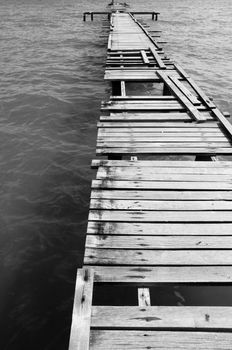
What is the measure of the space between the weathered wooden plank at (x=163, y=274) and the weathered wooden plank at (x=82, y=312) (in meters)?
0.15

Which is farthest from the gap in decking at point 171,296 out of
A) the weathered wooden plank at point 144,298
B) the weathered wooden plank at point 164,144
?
the weathered wooden plank at point 164,144

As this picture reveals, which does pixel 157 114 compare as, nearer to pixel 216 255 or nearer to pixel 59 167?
pixel 59 167

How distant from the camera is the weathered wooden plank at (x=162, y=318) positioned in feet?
10.0

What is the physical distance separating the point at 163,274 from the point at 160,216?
3.55ft

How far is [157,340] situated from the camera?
2951mm

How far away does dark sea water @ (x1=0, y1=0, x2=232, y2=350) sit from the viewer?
4.68 metres

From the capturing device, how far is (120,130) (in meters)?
6.93

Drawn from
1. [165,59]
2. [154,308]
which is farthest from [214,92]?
[154,308]

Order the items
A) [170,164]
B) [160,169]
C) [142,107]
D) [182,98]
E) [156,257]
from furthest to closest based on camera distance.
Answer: [182,98] → [142,107] → [170,164] → [160,169] → [156,257]

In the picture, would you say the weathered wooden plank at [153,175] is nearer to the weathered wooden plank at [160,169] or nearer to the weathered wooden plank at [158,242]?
the weathered wooden plank at [160,169]

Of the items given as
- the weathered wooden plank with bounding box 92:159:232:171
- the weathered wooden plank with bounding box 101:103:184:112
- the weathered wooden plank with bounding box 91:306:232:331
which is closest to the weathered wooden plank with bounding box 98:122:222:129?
the weathered wooden plank with bounding box 101:103:184:112

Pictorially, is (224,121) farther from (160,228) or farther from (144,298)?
(144,298)

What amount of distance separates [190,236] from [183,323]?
134 centimetres

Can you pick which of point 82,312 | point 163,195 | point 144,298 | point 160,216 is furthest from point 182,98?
point 82,312
